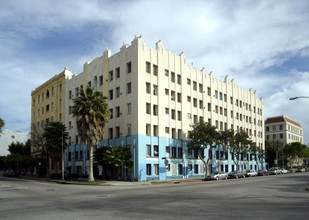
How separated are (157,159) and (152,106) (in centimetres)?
790

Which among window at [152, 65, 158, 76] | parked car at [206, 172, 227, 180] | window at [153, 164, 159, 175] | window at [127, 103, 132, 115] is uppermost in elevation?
window at [152, 65, 158, 76]

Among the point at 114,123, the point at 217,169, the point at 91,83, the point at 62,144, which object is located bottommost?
the point at 217,169

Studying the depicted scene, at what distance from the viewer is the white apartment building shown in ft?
148

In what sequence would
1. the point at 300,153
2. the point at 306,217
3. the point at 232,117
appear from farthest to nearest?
the point at 300,153
the point at 232,117
the point at 306,217

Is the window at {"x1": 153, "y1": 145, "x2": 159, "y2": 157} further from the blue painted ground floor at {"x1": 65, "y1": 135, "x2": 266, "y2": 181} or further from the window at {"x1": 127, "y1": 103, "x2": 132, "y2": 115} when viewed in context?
the window at {"x1": 127, "y1": 103, "x2": 132, "y2": 115}

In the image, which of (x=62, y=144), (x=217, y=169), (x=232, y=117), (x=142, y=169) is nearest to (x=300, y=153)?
(x=232, y=117)

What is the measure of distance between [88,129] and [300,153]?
2721 inches

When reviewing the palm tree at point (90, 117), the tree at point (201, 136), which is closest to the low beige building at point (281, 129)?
the tree at point (201, 136)

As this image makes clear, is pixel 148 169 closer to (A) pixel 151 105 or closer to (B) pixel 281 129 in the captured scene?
(A) pixel 151 105

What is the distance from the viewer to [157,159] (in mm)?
46125

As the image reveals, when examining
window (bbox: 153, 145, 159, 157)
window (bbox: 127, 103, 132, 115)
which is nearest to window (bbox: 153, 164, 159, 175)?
window (bbox: 153, 145, 159, 157)

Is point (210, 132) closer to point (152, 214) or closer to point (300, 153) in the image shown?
point (152, 214)

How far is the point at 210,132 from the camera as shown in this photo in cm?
4953

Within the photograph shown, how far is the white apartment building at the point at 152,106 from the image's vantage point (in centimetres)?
4509
